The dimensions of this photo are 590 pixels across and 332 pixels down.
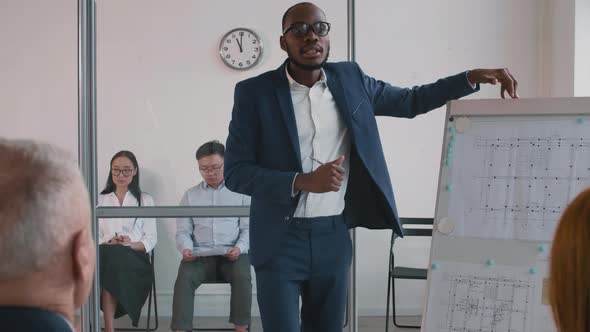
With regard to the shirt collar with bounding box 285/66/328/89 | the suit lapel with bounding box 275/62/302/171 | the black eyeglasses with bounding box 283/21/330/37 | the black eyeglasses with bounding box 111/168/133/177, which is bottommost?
the black eyeglasses with bounding box 111/168/133/177

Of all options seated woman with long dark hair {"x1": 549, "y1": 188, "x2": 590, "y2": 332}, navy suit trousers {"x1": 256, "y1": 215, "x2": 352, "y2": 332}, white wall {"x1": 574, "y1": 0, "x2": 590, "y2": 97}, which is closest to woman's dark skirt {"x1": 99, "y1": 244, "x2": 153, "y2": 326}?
navy suit trousers {"x1": 256, "y1": 215, "x2": 352, "y2": 332}

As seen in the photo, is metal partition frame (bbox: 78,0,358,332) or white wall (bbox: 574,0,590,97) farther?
white wall (bbox: 574,0,590,97)

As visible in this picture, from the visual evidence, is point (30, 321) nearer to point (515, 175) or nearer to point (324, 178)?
point (324, 178)

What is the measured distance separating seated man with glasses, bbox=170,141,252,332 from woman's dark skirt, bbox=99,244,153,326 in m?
0.19

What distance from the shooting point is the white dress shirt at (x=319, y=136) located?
2.40m

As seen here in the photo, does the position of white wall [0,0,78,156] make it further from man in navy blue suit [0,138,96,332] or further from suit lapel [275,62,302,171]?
man in navy blue suit [0,138,96,332]

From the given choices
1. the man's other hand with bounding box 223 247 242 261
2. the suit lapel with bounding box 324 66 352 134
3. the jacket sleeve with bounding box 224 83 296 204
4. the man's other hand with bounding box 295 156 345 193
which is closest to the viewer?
the man's other hand with bounding box 295 156 345 193

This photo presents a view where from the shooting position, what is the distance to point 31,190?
96cm

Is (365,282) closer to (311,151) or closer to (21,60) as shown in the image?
(311,151)

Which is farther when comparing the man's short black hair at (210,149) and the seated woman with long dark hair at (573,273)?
the man's short black hair at (210,149)

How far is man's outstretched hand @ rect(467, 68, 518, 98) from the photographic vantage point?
237 centimetres

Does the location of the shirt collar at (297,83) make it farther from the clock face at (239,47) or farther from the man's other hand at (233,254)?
the man's other hand at (233,254)

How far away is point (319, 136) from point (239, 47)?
1701 mm

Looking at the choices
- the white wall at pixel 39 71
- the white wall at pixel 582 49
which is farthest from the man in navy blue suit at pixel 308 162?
the white wall at pixel 582 49
